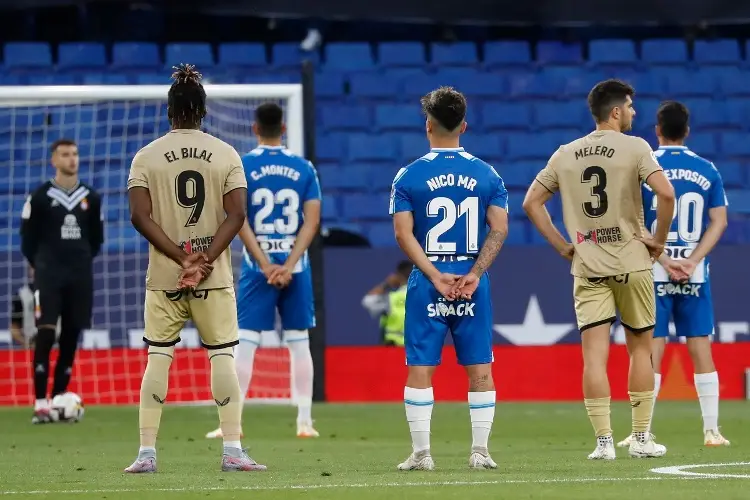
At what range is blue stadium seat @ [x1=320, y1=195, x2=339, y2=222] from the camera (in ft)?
53.2

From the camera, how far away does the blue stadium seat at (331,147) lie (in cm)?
1703

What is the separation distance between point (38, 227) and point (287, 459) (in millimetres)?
4268

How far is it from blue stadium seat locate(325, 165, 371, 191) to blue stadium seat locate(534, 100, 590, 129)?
232cm

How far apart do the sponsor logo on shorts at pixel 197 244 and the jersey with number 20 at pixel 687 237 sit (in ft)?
9.29

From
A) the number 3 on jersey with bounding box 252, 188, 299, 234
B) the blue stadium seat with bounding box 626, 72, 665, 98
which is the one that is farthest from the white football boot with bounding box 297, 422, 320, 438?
the blue stadium seat with bounding box 626, 72, 665, 98

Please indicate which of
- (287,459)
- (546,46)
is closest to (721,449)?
(287,459)

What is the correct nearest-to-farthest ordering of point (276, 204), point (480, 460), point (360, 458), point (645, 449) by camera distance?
point (480, 460) → point (645, 449) → point (360, 458) → point (276, 204)

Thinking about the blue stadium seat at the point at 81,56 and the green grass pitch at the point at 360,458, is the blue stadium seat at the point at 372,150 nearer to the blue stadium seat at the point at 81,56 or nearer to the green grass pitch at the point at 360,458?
the blue stadium seat at the point at 81,56

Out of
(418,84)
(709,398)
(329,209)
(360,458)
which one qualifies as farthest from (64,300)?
(418,84)

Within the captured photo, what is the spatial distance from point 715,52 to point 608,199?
38.7ft

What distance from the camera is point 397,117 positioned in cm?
1733

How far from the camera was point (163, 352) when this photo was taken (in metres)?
6.46

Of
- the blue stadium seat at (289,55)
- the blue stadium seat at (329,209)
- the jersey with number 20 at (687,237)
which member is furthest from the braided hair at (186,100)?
the blue stadium seat at (289,55)

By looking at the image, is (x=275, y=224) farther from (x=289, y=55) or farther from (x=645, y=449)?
(x=289, y=55)
